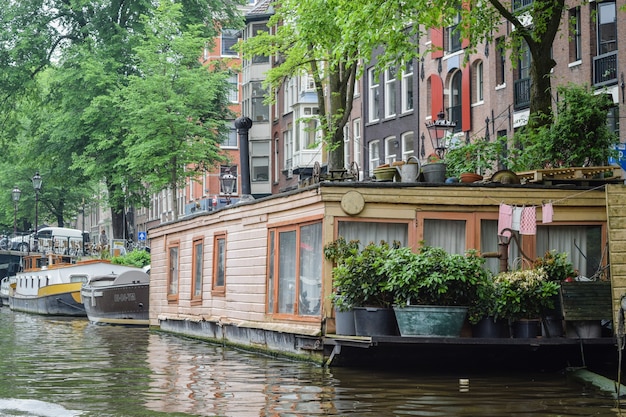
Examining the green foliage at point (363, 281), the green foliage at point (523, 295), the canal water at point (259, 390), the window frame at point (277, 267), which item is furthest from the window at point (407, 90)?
the green foliage at point (523, 295)

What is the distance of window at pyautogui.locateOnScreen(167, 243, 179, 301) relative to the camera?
2839 cm

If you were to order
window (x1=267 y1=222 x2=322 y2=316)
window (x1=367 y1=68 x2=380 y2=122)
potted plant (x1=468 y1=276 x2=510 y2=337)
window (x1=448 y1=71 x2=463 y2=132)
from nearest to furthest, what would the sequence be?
1. potted plant (x1=468 y1=276 x2=510 y2=337)
2. window (x1=267 y1=222 x2=322 y2=316)
3. window (x1=448 y1=71 x2=463 y2=132)
4. window (x1=367 y1=68 x2=380 y2=122)

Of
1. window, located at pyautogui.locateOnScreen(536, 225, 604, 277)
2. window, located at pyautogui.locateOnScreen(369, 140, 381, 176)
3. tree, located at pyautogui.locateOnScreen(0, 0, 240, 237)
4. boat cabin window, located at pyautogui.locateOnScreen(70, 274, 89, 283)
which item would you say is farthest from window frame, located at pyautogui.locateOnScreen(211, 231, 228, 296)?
window, located at pyautogui.locateOnScreen(369, 140, 381, 176)

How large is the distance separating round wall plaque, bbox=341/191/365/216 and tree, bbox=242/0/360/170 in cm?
→ 765

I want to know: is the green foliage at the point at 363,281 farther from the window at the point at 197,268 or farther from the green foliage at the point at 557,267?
the window at the point at 197,268

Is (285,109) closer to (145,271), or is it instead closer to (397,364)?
(145,271)

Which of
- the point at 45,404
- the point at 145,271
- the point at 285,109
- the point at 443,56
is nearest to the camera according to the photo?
the point at 45,404

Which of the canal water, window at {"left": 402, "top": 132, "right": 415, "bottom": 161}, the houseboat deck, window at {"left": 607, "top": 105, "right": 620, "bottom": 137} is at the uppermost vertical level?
window at {"left": 402, "top": 132, "right": 415, "bottom": 161}

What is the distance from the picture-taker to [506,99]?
39281 mm

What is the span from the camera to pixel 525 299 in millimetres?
16234

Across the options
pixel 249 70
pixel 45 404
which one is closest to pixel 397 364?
pixel 45 404

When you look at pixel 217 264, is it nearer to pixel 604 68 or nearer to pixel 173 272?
pixel 173 272

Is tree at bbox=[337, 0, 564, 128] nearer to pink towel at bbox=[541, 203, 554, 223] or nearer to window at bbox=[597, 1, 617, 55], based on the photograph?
pink towel at bbox=[541, 203, 554, 223]

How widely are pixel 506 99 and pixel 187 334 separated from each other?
53.4 ft
